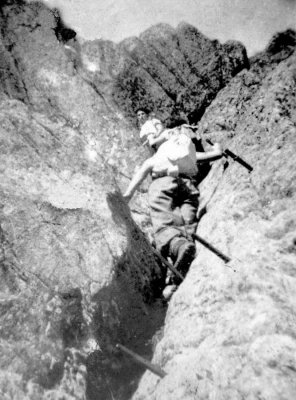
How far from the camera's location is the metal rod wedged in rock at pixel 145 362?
2878mm

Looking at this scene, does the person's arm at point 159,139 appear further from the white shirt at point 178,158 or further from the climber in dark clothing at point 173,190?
the white shirt at point 178,158

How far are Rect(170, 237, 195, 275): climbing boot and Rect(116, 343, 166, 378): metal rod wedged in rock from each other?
3.63 feet

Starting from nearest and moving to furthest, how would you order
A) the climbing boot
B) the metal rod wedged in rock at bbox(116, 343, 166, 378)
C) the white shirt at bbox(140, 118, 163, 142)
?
1. the metal rod wedged in rock at bbox(116, 343, 166, 378)
2. the climbing boot
3. the white shirt at bbox(140, 118, 163, 142)

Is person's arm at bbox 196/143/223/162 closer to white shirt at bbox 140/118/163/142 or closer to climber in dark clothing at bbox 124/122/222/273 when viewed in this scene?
climber in dark clothing at bbox 124/122/222/273

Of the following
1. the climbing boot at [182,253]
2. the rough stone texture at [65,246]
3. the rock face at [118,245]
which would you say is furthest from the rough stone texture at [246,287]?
the rough stone texture at [65,246]

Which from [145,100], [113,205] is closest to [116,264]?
[113,205]

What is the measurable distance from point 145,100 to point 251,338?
5027 millimetres

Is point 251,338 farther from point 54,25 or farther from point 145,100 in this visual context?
point 54,25

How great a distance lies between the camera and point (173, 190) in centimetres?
448

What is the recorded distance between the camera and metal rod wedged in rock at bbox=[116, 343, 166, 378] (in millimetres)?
2878

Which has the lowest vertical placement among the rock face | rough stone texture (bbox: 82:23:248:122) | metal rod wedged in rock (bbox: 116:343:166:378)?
metal rod wedged in rock (bbox: 116:343:166:378)

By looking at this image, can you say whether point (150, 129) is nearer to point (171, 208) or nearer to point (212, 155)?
point (212, 155)

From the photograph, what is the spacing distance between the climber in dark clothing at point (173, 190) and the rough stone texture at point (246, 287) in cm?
26

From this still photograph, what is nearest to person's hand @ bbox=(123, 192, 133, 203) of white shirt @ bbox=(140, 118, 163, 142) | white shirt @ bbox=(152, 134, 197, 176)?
white shirt @ bbox=(152, 134, 197, 176)
